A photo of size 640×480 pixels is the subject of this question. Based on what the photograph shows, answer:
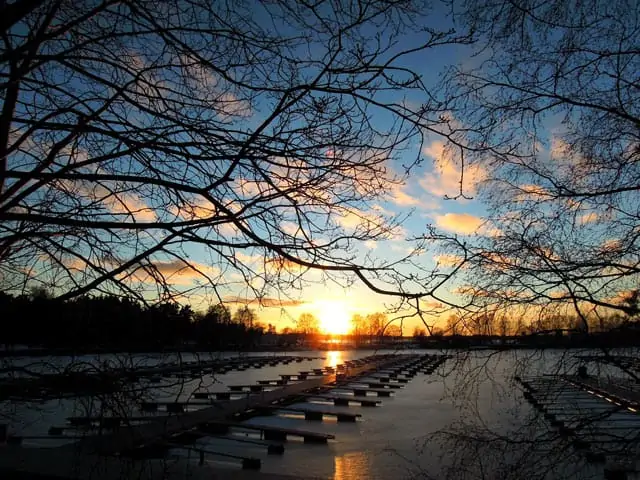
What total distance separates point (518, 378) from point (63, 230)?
3323mm

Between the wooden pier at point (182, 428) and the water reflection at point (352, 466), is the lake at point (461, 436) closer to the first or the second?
the water reflection at point (352, 466)

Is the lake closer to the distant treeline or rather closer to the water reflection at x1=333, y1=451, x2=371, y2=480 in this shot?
the water reflection at x1=333, y1=451, x2=371, y2=480

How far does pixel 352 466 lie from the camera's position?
956cm

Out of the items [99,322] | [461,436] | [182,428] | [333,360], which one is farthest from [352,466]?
[333,360]

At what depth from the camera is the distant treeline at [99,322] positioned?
2.98 meters

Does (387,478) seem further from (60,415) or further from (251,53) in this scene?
(60,415)

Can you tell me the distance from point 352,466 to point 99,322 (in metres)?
7.53

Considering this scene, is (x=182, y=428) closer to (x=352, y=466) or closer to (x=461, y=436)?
(x=352, y=466)

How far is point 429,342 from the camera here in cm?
368

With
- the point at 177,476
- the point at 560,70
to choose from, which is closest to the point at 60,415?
the point at 177,476

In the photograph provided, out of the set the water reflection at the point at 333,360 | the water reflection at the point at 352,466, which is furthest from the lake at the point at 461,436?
the water reflection at the point at 333,360

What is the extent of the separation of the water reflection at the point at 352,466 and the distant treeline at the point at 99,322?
629 cm

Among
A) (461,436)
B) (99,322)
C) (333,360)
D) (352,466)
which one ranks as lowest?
(352,466)

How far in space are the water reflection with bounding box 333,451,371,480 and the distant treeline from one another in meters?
6.29
